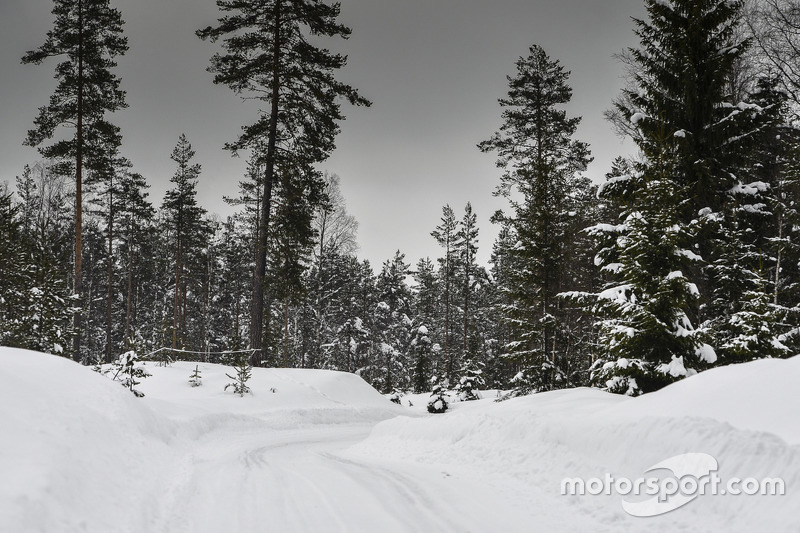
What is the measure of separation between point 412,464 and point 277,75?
1685 cm

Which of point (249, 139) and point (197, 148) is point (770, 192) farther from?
point (197, 148)

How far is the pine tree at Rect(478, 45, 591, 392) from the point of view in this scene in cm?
1708

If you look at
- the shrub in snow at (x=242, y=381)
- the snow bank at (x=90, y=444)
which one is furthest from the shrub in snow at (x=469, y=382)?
the snow bank at (x=90, y=444)

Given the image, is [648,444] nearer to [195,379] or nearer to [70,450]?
[70,450]

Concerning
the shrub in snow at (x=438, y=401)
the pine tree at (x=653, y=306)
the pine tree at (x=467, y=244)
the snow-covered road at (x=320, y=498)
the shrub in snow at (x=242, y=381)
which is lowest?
the shrub in snow at (x=438, y=401)

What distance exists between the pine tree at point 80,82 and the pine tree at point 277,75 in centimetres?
434

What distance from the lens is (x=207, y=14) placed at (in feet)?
60.2

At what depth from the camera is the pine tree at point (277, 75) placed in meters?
18.4

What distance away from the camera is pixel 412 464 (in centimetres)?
788

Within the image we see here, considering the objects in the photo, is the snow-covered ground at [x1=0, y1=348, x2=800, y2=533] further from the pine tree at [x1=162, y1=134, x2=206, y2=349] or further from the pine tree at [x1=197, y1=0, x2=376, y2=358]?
the pine tree at [x1=162, y1=134, x2=206, y2=349]

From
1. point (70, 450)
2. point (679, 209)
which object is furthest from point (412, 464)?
point (679, 209)

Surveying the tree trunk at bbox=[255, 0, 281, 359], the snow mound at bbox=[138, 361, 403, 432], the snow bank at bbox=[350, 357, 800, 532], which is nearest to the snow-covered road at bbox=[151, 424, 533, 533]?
the snow bank at bbox=[350, 357, 800, 532]

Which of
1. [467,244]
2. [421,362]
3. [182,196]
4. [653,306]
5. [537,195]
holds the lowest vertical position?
[421,362]

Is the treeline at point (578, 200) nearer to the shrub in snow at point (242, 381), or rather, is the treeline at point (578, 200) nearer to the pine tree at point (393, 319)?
the shrub in snow at point (242, 381)
